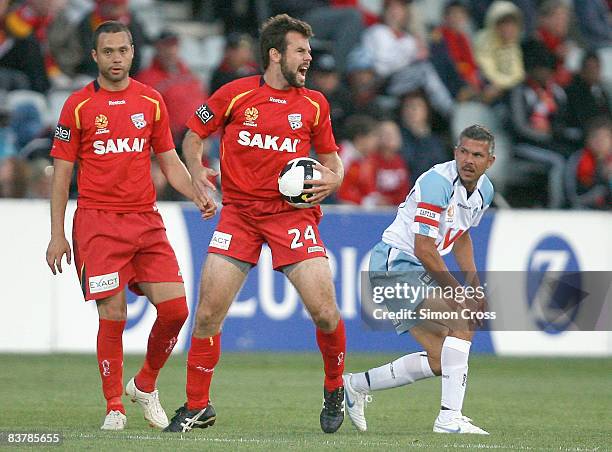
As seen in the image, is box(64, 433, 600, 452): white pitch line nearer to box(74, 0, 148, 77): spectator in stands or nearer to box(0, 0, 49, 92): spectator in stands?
box(74, 0, 148, 77): spectator in stands

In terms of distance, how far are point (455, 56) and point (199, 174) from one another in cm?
1051

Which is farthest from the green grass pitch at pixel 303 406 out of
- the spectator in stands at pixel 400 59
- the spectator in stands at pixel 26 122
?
the spectator in stands at pixel 400 59

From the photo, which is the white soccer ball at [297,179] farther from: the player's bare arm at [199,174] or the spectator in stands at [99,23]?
the spectator in stands at [99,23]

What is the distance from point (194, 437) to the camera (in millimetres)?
7754

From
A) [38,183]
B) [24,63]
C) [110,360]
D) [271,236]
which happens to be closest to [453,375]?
[271,236]

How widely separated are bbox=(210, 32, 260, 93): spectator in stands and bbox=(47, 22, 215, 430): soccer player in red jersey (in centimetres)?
739

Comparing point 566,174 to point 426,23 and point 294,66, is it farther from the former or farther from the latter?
point 294,66

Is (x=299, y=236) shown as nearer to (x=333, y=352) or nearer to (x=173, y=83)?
(x=333, y=352)

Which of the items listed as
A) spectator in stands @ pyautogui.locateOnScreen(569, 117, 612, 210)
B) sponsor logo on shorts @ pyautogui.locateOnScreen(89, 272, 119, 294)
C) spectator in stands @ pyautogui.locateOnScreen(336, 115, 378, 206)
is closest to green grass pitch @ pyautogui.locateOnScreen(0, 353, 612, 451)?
sponsor logo on shorts @ pyautogui.locateOnScreen(89, 272, 119, 294)

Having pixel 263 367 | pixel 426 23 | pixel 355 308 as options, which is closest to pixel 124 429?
pixel 263 367

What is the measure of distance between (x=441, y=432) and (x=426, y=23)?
38.3ft

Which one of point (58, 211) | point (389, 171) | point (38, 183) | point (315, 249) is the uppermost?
point (58, 211)

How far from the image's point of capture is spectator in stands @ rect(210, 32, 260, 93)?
15.8m

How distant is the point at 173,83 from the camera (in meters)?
15.8
